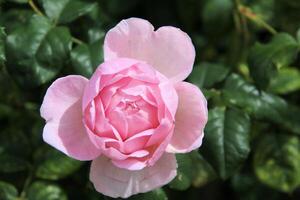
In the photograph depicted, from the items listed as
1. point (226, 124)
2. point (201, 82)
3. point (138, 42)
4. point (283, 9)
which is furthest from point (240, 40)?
point (138, 42)

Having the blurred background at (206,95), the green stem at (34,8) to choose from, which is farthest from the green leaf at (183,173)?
the green stem at (34,8)

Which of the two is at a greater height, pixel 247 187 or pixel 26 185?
pixel 26 185

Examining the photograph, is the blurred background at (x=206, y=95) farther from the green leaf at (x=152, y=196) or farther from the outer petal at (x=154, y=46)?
the outer petal at (x=154, y=46)

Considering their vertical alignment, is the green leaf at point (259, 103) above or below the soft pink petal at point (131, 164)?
below

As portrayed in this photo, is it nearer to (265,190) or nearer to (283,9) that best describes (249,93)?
(265,190)

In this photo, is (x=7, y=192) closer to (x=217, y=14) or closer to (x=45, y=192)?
(x=45, y=192)

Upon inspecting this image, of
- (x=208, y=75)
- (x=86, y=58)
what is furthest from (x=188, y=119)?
(x=208, y=75)

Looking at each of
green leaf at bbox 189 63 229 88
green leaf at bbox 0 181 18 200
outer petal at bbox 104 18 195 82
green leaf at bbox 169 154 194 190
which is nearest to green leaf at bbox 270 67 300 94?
green leaf at bbox 189 63 229 88
